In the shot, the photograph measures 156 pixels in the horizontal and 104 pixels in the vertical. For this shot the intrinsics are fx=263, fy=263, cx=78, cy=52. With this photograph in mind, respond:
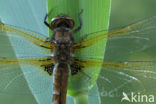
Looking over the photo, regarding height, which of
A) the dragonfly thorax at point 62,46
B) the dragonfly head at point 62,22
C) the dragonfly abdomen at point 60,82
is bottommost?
the dragonfly abdomen at point 60,82

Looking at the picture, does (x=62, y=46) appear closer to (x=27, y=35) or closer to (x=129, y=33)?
(x=27, y=35)

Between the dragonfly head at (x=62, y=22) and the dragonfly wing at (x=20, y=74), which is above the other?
the dragonfly head at (x=62, y=22)

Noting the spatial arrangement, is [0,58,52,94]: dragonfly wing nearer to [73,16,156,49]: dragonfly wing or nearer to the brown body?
the brown body

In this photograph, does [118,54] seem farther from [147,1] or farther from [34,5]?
[147,1]

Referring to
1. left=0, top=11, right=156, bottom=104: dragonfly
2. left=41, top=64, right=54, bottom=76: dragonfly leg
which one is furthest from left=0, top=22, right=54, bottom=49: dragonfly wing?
left=41, top=64, right=54, bottom=76: dragonfly leg

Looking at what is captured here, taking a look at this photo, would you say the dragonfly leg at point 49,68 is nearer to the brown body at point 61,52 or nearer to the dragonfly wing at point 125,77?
the brown body at point 61,52

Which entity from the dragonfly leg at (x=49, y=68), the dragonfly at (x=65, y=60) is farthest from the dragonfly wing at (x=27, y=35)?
the dragonfly leg at (x=49, y=68)

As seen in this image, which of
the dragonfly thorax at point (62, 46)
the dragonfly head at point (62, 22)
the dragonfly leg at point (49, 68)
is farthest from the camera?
the dragonfly leg at point (49, 68)

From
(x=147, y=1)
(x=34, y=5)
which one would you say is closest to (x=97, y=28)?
(x=34, y=5)
